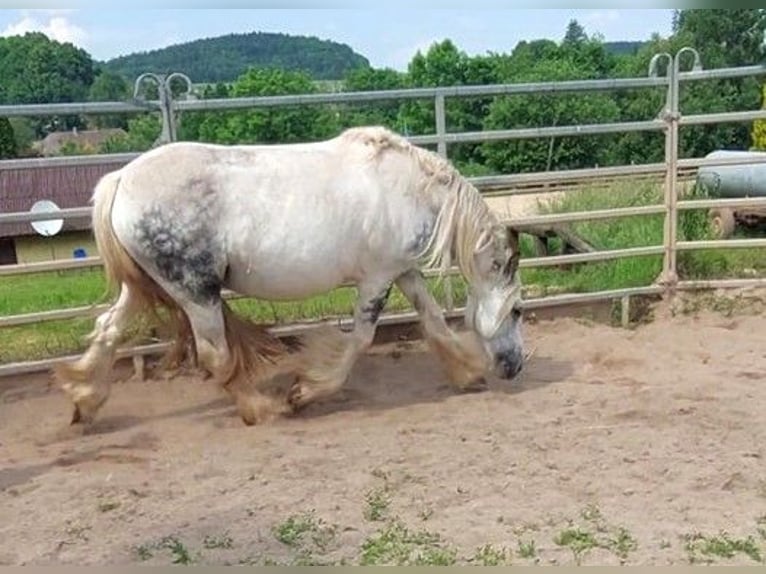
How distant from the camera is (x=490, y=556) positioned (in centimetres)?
262

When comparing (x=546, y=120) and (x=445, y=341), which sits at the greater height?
(x=546, y=120)

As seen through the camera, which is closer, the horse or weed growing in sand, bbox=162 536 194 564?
weed growing in sand, bbox=162 536 194 564

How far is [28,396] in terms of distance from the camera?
180 inches

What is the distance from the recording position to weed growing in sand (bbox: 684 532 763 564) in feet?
8.61

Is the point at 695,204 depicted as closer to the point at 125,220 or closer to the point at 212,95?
the point at 212,95

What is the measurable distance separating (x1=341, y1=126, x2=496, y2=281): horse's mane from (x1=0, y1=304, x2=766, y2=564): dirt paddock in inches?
28.6

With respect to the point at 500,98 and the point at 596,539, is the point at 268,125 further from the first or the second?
the point at 596,539

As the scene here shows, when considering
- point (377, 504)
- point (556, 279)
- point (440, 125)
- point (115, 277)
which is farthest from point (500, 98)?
point (377, 504)

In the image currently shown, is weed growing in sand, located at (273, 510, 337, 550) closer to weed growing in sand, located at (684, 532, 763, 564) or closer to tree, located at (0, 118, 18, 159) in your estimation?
weed growing in sand, located at (684, 532, 763, 564)

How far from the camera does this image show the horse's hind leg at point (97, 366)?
4.07 metres

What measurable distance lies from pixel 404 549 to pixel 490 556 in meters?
0.26

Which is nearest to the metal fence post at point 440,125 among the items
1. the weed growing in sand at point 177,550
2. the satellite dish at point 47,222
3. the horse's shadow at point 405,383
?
the horse's shadow at point 405,383

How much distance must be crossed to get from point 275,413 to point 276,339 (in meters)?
0.53

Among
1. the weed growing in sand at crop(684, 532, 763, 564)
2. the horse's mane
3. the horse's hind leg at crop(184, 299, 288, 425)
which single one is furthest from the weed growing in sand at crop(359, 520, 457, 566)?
the horse's mane
